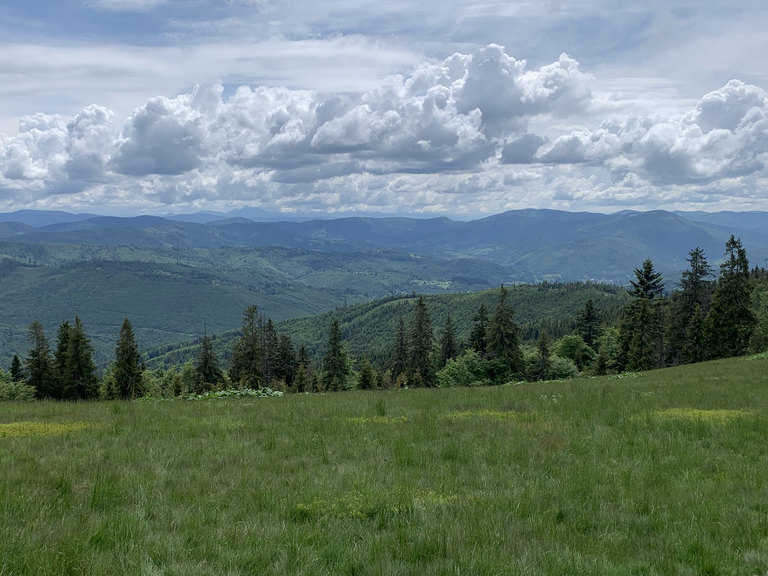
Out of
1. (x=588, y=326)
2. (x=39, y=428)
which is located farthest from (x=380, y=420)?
(x=588, y=326)

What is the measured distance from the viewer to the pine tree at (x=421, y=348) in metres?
80.9

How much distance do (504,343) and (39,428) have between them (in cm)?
6167

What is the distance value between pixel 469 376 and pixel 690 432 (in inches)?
2287

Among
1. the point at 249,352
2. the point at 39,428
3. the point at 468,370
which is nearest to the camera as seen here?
the point at 39,428

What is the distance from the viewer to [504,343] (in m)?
68.4

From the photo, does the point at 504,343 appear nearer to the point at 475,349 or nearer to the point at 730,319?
the point at 475,349

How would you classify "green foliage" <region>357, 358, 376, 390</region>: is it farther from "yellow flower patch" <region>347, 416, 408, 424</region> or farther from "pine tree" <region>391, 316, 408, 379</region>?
"yellow flower patch" <region>347, 416, 408, 424</region>

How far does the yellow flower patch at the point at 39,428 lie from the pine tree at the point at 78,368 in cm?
5857

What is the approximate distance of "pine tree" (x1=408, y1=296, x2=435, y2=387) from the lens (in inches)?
3184

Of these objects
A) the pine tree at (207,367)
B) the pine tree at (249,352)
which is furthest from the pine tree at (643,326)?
the pine tree at (207,367)

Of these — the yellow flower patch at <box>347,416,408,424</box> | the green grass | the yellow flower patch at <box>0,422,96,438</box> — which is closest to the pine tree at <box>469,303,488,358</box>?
the green grass

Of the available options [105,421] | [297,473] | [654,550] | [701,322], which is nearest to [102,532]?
[297,473]

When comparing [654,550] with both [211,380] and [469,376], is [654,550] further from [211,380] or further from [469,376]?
[211,380]

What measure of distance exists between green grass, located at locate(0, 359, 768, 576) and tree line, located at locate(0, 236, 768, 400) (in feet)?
140
